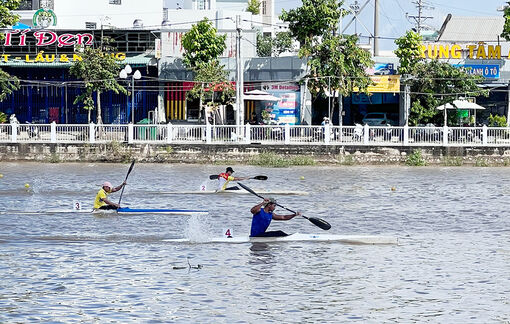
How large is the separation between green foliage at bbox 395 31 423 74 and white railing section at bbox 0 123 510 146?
28.1 feet

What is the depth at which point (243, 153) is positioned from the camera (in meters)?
41.3

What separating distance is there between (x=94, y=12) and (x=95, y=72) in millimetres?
15256

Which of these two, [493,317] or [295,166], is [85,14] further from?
[493,317]

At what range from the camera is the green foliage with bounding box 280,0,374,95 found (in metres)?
46.9

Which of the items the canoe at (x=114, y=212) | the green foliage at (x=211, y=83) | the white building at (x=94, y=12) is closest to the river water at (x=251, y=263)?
the canoe at (x=114, y=212)

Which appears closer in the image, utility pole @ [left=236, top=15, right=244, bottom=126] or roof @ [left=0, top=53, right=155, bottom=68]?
utility pole @ [left=236, top=15, right=244, bottom=126]

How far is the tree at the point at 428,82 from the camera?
47812 mm

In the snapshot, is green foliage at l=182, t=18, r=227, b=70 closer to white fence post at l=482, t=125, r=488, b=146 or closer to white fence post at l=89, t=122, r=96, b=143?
white fence post at l=89, t=122, r=96, b=143

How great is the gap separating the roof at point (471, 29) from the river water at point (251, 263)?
28.0 m

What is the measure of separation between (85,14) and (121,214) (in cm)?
3942

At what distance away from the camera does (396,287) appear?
17.4m

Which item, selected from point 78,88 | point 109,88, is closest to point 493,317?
point 109,88

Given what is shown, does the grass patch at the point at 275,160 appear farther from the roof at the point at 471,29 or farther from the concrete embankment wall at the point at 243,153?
the roof at the point at 471,29

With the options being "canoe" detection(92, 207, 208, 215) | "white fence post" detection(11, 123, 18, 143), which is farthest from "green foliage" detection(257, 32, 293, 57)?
"canoe" detection(92, 207, 208, 215)
